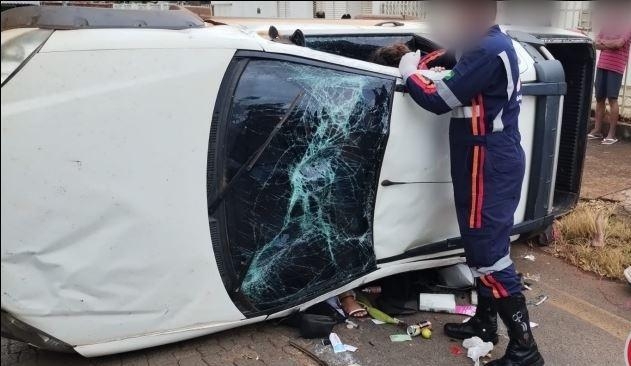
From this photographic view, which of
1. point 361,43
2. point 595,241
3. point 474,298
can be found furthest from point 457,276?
point 361,43

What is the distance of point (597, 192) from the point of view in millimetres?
5086

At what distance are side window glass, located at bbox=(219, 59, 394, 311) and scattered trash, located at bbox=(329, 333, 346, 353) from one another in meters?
0.25

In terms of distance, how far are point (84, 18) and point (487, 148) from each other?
175cm

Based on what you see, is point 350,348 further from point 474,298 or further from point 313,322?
point 474,298

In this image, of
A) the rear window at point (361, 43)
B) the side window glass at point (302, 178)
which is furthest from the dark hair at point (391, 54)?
the side window glass at point (302, 178)

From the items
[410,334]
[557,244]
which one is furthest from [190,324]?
[557,244]

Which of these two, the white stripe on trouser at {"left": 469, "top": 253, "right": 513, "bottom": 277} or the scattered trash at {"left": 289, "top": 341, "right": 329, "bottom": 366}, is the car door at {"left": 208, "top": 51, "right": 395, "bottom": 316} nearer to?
the scattered trash at {"left": 289, "top": 341, "right": 329, "bottom": 366}

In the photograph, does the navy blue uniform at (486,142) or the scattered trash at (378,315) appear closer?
the navy blue uniform at (486,142)

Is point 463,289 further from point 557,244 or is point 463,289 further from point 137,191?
point 137,191

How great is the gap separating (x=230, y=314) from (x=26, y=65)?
1.26 meters

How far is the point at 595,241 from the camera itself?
3965 millimetres

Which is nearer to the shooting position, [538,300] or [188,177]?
[188,177]

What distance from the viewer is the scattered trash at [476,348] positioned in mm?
2661

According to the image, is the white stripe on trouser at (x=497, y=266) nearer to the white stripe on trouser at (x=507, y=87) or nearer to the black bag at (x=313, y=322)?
the white stripe on trouser at (x=507, y=87)
